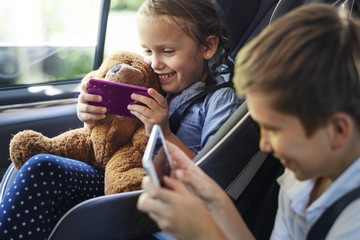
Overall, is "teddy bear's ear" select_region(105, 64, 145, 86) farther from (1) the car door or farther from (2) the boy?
(1) the car door

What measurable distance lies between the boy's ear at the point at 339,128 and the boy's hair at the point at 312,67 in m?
0.01

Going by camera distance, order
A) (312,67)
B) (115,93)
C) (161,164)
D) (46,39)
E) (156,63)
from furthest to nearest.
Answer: (46,39)
(156,63)
(115,93)
(161,164)
(312,67)

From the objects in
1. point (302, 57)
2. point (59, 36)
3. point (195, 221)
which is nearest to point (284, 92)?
point (302, 57)

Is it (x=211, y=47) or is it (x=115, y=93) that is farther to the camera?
(x=211, y=47)

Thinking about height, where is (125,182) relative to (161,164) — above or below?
below

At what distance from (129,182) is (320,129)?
60 centimetres

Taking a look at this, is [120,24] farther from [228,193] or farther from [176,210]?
[176,210]

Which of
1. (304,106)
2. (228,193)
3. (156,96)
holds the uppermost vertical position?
(304,106)

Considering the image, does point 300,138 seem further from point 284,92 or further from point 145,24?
point 145,24

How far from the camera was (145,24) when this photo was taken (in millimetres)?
1246

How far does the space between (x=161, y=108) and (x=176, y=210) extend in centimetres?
55

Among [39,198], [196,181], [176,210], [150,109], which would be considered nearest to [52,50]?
[150,109]

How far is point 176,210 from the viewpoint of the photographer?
0.65 m

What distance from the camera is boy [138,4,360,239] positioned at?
0.63 metres
